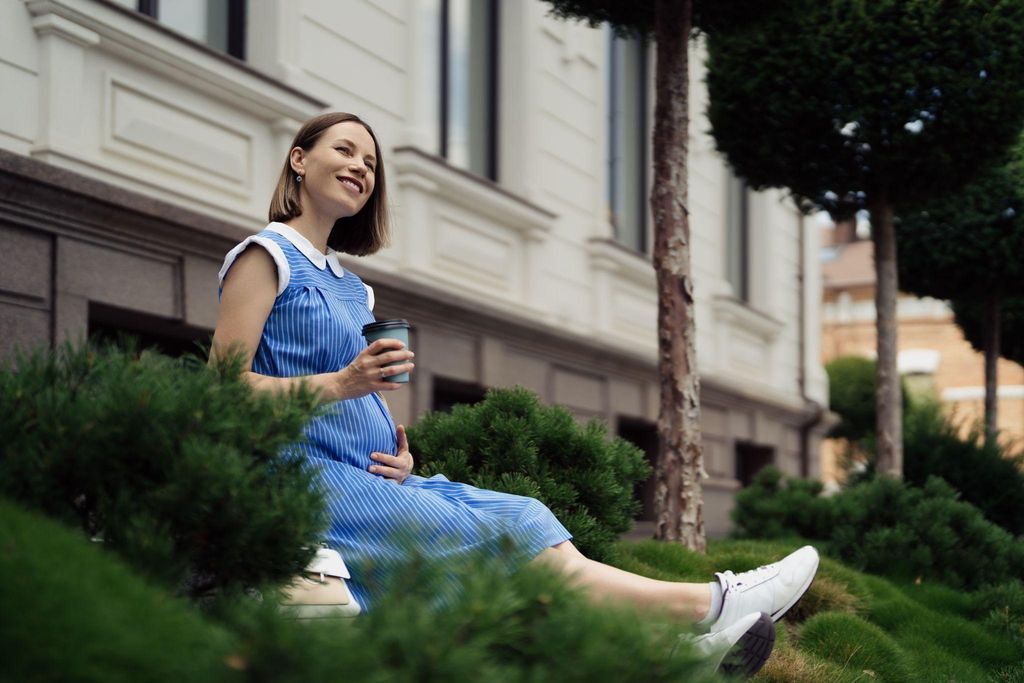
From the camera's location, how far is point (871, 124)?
748 cm

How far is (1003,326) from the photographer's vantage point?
484 inches

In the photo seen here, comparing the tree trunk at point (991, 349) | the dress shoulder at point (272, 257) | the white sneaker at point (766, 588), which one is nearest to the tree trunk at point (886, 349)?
the tree trunk at point (991, 349)

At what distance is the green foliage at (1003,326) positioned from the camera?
11.8 meters

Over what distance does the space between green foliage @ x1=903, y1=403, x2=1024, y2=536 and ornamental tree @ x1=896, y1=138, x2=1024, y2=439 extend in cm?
55

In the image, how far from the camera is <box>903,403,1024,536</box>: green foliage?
8086 millimetres

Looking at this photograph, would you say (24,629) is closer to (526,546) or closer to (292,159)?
(526,546)

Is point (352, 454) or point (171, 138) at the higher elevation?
point (171, 138)

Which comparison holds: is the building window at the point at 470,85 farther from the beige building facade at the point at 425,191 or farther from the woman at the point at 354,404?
the woman at the point at 354,404

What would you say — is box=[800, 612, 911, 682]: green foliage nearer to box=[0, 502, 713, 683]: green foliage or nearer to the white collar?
the white collar

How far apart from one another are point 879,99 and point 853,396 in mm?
16252

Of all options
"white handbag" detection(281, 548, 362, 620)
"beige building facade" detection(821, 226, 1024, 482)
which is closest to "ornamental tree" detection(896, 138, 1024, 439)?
"white handbag" detection(281, 548, 362, 620)

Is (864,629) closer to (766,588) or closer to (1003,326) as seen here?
(766,588)

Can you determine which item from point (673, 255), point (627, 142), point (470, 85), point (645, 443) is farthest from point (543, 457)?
point (627, 142)

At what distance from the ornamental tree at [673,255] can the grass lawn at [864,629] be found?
335 mm
